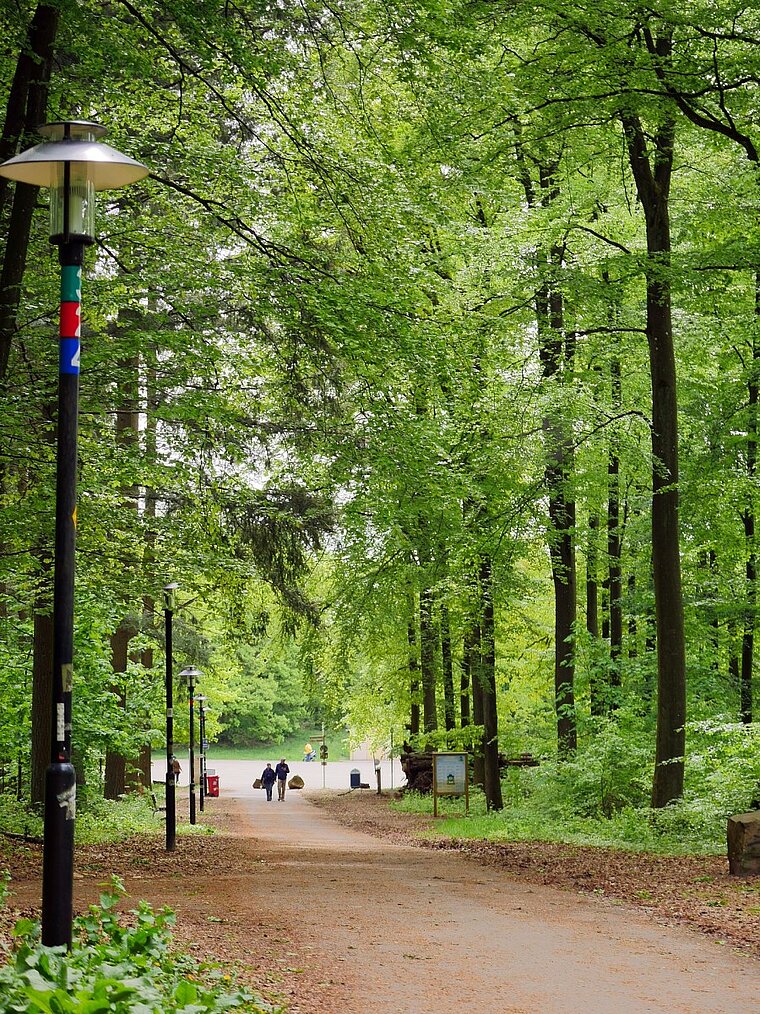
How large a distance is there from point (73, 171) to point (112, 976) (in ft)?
14.1

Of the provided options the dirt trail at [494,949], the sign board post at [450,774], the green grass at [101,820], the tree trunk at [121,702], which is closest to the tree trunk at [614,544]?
the sign board post at [450,774]

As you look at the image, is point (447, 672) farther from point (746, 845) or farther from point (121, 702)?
point (746, 845)

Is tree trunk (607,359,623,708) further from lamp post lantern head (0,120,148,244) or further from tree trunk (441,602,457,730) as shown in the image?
lamp post lantern head (0,120,148,244)

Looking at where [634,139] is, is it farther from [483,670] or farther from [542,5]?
[483,670]

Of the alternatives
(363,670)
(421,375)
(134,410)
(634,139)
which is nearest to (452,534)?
(421,375)

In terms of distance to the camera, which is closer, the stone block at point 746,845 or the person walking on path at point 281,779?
the stone block at point 746,845

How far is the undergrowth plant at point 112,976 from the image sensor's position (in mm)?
4969

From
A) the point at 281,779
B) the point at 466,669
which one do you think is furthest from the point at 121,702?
the point at 281,779

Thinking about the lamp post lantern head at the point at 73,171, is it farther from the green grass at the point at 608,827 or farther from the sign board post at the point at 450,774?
the sign board post at the point at 450,774

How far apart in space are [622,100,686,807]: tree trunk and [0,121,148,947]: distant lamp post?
35.7 feet

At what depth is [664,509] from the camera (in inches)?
656

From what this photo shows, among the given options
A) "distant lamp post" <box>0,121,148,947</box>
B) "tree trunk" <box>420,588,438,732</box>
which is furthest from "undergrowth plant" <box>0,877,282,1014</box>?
"tree trunk" <box>420,588,438,732</box>

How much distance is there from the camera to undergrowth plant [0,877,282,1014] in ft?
16.3

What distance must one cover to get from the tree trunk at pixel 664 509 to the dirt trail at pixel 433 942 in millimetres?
3450
